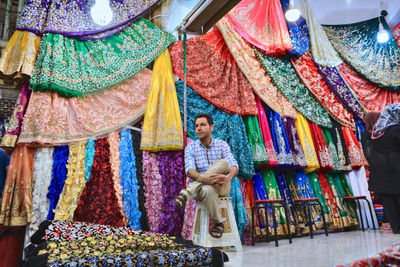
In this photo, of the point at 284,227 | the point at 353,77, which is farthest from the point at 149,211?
the point at 353,77

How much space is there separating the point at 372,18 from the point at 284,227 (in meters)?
4.25

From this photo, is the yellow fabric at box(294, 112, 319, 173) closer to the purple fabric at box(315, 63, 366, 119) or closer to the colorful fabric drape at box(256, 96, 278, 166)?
the colorful fabric drape at box(256, 96, 278, 166)

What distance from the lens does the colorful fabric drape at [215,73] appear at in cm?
357

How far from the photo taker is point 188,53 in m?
3.65

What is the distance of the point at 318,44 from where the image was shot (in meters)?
4.64

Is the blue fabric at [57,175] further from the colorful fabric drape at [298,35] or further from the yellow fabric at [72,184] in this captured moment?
the colorful fabric drape at [298,35]

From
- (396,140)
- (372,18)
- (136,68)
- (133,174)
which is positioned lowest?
(133,174)

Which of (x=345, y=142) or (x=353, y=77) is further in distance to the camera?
(x=353, y=77)

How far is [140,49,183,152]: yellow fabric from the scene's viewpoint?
121 inches

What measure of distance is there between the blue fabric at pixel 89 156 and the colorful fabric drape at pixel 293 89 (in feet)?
8.22

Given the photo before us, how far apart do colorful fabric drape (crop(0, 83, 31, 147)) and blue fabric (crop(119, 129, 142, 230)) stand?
0.90 metres

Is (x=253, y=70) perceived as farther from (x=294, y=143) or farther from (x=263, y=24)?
(x=294, y=143)

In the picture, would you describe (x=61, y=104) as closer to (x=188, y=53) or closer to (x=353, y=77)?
(x=188, y=53)

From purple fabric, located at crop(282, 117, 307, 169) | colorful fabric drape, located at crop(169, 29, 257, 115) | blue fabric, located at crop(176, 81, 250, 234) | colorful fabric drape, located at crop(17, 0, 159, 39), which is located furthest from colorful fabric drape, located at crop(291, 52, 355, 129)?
colorful fabric drape, located at crop(17, 0, 159, 39)
